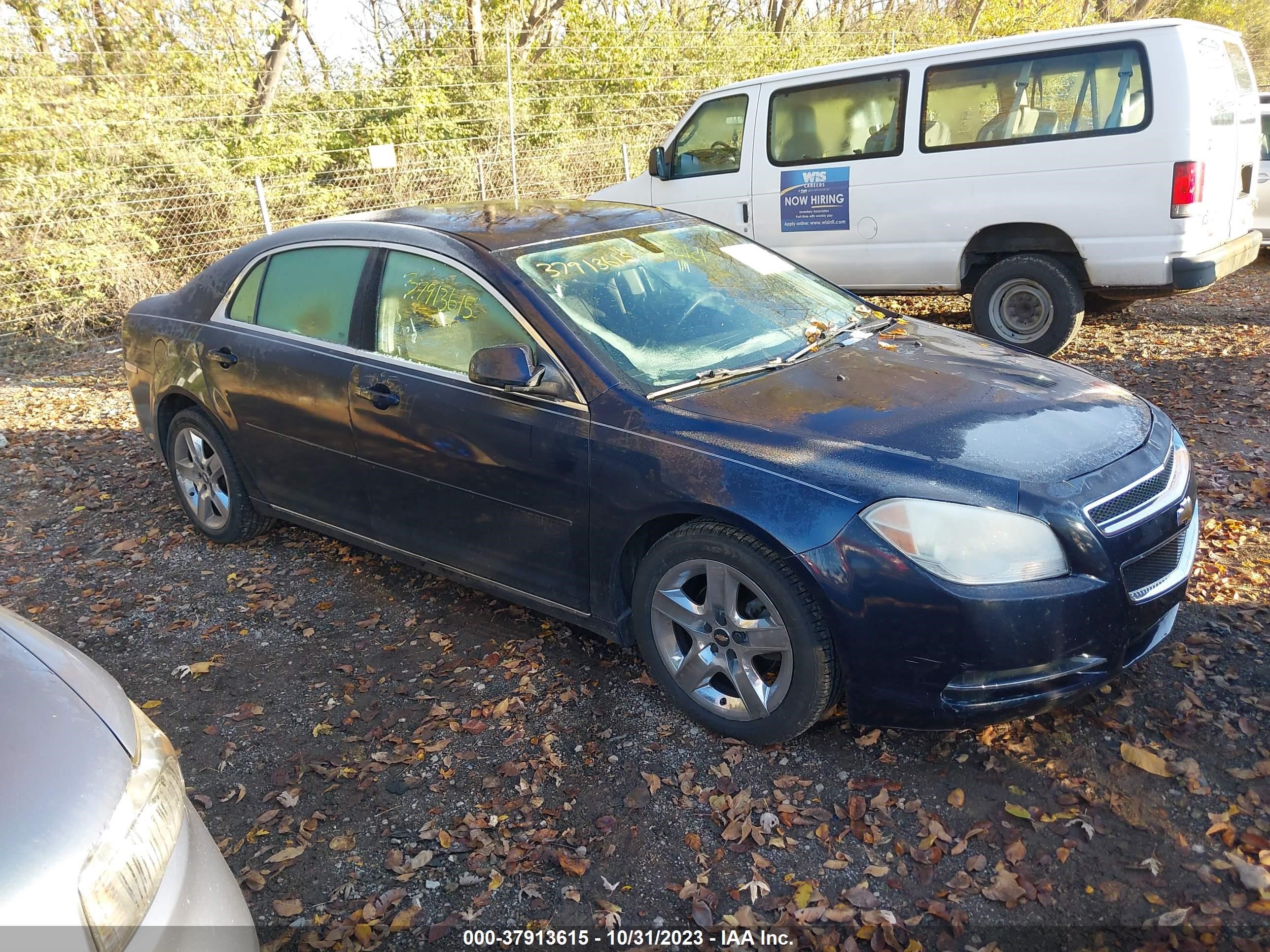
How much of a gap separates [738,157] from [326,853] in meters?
6.80

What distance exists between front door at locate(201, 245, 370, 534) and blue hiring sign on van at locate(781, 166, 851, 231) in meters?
4.75

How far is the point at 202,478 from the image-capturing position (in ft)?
16.4

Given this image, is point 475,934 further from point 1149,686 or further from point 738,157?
point 738,157

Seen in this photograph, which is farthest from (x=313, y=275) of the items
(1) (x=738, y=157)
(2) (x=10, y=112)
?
(2) (x=10, y=112)

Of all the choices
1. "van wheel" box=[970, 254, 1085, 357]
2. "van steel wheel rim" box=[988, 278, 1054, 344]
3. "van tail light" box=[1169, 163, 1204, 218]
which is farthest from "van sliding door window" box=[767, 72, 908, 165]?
"van tail light" box=[1169, 163, 1204, 218]

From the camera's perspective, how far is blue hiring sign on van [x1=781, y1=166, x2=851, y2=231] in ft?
25.1

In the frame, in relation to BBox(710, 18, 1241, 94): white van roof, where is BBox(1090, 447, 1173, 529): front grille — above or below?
below

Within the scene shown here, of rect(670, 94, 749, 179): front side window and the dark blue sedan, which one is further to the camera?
rect(670, 94, 749, 179): front side window

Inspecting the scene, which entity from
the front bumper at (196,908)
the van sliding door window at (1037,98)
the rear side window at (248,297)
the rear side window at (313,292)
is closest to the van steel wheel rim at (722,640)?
the front bumper at (196,908)

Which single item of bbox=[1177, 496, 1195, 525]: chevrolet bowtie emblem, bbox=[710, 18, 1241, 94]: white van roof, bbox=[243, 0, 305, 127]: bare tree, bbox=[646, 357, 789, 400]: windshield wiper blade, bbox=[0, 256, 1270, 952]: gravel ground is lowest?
bbox=[0, 256, 1270, 952]: gravel ground

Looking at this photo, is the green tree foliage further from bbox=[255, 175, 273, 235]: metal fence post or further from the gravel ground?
the gravel ground

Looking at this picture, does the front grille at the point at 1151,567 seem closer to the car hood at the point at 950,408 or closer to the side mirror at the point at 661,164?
the car hood at the point at 950,408

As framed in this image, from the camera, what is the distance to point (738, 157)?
8.12m

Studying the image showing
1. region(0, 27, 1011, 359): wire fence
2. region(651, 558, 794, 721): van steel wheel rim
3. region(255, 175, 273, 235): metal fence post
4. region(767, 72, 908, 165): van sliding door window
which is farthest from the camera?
region(255, 175, 273, 235): metal fence post
